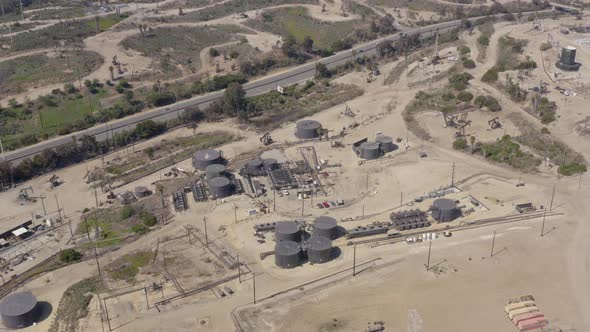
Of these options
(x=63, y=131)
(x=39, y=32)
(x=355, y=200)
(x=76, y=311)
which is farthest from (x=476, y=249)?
(x=39, y=32)

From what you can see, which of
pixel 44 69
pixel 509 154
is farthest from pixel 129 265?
pixel 44 69

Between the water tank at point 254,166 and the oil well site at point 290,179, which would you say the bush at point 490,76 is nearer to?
the oil well site at point 290,179

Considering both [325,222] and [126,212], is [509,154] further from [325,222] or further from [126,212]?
[126,212]

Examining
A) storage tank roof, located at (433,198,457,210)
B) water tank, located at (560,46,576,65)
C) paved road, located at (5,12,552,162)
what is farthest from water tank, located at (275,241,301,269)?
water tank, located at (560,46,576,65)

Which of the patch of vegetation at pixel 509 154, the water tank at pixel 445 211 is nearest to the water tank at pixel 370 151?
the patch of vegetation at pixel 509 154

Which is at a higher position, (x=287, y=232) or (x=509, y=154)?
(x=287, y=232)
